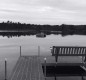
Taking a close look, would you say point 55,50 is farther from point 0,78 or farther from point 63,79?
point 0,78

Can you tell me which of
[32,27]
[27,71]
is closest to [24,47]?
[27,71]

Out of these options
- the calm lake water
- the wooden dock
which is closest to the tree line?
the calm lake water

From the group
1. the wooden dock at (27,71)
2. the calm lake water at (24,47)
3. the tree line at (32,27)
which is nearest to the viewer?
the wooden dock at (27,71)

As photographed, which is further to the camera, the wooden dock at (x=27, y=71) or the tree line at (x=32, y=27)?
the tree line at (x=32, y=27)

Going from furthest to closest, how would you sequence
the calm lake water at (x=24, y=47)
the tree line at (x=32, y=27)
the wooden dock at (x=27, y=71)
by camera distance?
the tree line at (x=32, y=27) → the calm lake water at (x=24, y=47) → the wooden dock at (x=27, y=71)

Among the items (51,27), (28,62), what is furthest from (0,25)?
(28,62)

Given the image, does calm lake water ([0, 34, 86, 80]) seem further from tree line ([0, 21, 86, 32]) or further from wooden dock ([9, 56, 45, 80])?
tree line ([0, 21, 86, 32])

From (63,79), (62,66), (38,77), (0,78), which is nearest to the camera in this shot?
(38,77)

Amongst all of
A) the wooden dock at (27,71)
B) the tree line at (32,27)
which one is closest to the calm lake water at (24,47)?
the wooden dock at (27,71)

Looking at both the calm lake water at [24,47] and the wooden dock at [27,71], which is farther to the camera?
the calm lake water at [24,47]

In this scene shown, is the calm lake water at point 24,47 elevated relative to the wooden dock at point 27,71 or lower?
lower

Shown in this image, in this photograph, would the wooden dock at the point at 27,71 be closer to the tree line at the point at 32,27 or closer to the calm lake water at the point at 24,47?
the calm lake water at the point at 24,47

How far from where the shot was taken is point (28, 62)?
35.1 feet

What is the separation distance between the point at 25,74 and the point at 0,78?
2.12 m
